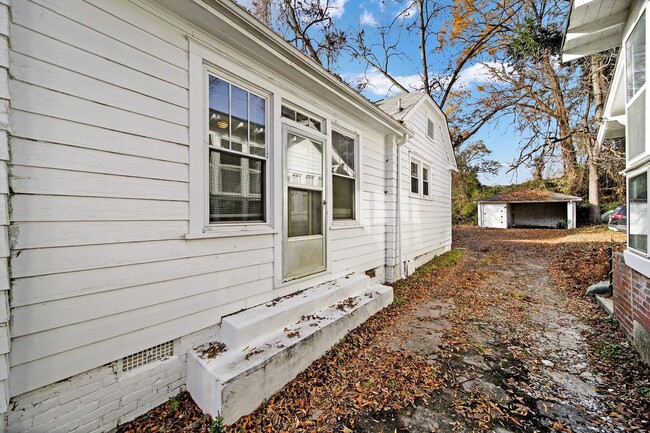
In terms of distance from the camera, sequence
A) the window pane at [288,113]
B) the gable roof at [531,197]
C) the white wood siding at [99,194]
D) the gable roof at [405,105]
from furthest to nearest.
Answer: the gable roof at [531,197] < the gable roof at [405,105] < the window pane at [288,113] < the white wood siding at [99,194]

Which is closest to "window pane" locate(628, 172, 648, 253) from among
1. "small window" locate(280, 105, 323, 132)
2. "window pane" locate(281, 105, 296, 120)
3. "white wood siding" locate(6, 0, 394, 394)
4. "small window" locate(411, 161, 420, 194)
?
"small window" locate(280, 105, 323, 132)

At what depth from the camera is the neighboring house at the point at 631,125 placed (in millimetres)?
2920

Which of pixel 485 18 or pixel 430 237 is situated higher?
pixel 485 18

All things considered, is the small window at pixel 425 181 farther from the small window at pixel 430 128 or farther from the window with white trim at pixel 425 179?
the small window at pixel 430 128

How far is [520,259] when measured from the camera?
9320mm

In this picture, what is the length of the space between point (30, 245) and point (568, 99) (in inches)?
750

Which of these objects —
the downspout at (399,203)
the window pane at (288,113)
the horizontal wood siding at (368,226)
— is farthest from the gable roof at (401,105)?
the window pane at (288,113)

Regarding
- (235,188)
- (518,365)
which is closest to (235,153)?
(235,188)

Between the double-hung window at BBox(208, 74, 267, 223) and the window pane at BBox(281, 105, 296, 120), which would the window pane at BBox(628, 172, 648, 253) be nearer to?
the window pane at BBox(281, 105, 296, 120)

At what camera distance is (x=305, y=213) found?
13.4ft

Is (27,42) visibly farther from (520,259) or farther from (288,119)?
(520,259)

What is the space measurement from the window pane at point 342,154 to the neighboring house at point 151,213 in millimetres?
772

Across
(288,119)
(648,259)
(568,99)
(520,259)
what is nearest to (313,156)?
(288,119)

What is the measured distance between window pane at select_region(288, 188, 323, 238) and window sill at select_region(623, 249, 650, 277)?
3796 millimetres
